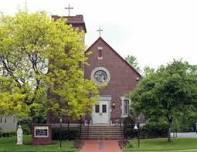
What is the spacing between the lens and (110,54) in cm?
5056

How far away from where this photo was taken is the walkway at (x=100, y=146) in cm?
3426

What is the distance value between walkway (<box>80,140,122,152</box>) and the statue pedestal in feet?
8.95

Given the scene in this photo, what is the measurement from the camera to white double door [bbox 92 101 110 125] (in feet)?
164

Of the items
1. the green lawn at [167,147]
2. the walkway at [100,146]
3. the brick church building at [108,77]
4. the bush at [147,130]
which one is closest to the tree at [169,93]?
the green lawn at [167,147]

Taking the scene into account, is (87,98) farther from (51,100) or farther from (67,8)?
(67,8)

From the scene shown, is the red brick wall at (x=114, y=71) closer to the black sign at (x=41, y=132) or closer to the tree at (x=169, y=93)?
the tree at (x=169, y=93)

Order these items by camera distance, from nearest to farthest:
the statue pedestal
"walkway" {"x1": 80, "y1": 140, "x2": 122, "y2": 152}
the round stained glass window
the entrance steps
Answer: "walkway" {"x1": 80, "y1": 140, "x2": 122, "y2": 152} → the statue pedestal → the entrance steps → the round stained glass window

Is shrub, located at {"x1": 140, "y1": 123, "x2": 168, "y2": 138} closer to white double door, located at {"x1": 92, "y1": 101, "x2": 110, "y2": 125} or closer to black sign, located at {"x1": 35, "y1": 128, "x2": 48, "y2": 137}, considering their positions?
white double door, located at {"x1": 92, "y1": 101, "x2": 110, "y2": 125}

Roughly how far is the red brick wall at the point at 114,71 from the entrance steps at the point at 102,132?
4913 millimetres

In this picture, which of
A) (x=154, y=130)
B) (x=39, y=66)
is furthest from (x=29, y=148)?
(x=154, y=130)

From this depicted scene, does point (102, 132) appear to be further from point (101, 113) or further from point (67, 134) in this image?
point (101, 113)

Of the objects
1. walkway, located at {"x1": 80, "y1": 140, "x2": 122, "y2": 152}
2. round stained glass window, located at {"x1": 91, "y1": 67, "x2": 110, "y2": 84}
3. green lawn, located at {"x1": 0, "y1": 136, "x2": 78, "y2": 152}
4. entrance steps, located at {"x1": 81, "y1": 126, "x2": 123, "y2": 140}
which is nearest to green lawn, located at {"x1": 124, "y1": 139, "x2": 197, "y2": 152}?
walkway, located at {"x1": 80, "y1": 140, "x2": 122, "y2": 152}

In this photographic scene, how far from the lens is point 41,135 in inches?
1585

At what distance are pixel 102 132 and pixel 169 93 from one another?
8.28 m
